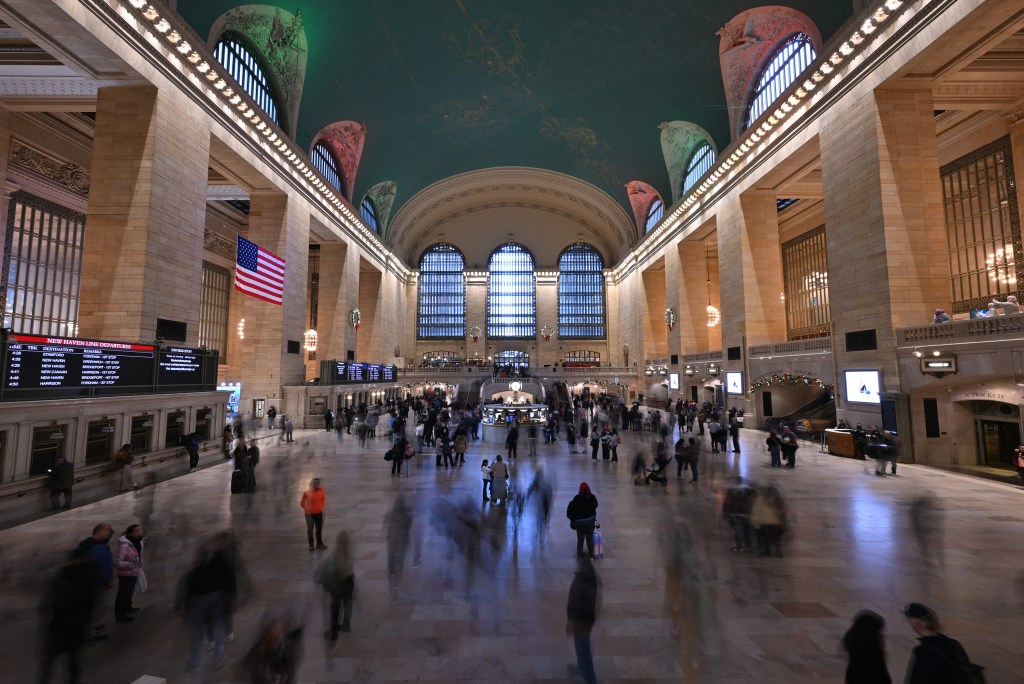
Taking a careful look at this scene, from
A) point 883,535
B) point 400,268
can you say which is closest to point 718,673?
point 883,535

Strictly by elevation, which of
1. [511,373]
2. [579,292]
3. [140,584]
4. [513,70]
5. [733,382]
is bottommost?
[140,584]

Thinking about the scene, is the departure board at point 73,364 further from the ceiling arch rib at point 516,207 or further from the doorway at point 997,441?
the ceiling arch rib at point 516,207

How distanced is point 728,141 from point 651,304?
14.8m

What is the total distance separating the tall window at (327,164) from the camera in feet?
79.7

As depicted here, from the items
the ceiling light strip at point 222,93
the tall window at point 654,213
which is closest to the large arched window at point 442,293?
the tall window at point 654,213

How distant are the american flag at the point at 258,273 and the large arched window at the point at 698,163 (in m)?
21.0

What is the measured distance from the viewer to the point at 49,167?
16672 mm

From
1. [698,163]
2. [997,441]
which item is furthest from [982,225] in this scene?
[698,163]

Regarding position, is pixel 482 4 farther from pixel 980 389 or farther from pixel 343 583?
pixel 343 583

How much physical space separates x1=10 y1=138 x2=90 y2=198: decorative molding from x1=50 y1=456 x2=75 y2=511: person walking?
14335 mm

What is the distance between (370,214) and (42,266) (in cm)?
1903

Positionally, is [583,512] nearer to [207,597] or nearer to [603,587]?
[603,587]

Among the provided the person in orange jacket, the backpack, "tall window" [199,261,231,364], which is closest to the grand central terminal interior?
"tall window" [199,261,231,364]

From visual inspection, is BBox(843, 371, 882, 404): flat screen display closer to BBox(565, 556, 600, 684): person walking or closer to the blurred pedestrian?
BBox(565, 556, 600, 684): person walking
